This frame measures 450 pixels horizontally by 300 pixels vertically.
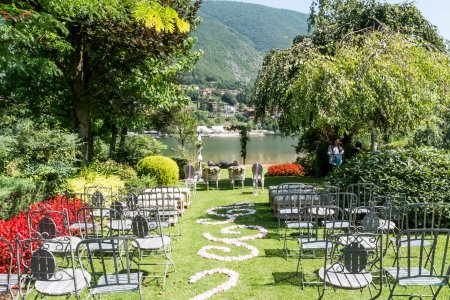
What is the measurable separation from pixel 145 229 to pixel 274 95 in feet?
41.2

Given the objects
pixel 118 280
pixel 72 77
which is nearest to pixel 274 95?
pixel 72 77

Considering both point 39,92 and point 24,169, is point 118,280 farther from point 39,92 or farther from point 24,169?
point 39,92

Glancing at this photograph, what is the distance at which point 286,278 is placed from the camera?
6.97 meters

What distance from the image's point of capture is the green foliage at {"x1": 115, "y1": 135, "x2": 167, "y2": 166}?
2260 cm

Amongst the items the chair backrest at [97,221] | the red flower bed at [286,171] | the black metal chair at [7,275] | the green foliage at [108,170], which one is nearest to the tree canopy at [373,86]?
the chair backrest at [97,221]

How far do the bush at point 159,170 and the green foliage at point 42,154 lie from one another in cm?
491

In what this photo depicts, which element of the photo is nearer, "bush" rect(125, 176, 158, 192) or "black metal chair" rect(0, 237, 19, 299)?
"black metal chair" rect(0, 237, 19, 299)

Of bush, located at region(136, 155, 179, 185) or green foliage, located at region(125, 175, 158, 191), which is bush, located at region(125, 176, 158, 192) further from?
bush, located at region(136, 155, 179, 185)

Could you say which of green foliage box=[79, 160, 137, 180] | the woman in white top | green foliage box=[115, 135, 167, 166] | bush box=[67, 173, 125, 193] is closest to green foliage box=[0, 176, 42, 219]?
bush box=[67, 173, 125, 193]

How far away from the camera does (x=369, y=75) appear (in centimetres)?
1159

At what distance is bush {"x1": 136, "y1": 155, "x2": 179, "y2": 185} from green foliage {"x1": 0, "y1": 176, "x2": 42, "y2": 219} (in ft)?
21.3

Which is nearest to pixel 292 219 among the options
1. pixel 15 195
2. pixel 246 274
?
pixel 246 274

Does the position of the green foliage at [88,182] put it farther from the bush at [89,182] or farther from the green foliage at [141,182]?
the green foliage at [141,182]

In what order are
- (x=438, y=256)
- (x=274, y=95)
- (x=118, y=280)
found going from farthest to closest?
(x=274, y=95)
(x=438, y=256)
(x=118, y=280)
